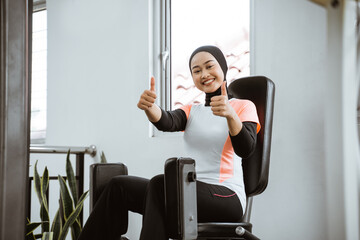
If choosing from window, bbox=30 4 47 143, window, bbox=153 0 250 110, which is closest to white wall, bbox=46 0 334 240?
window, bbox=153 0 250 110

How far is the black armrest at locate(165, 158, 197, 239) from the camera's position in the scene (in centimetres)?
114

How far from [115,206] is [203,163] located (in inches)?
15.2

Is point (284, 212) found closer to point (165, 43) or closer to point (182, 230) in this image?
point (182, 230)

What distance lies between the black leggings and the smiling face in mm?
449

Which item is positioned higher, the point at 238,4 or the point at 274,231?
the point at 238,4

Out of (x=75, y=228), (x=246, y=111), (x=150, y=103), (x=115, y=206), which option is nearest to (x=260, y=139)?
(x=246, y=111)

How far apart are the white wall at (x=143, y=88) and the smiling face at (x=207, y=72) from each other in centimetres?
50

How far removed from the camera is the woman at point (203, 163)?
127cm

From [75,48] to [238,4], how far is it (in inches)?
58.2

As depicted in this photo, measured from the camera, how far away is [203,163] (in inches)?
57.3

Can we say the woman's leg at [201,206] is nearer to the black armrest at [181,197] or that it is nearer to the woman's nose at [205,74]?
the black armrest at [181,197]

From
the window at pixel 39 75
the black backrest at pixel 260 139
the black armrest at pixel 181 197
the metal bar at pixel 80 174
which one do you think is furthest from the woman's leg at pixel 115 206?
the window at pixel 39 75

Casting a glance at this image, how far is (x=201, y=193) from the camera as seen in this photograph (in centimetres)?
130

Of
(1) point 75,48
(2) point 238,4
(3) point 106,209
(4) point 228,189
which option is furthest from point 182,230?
(1) point 75,48
